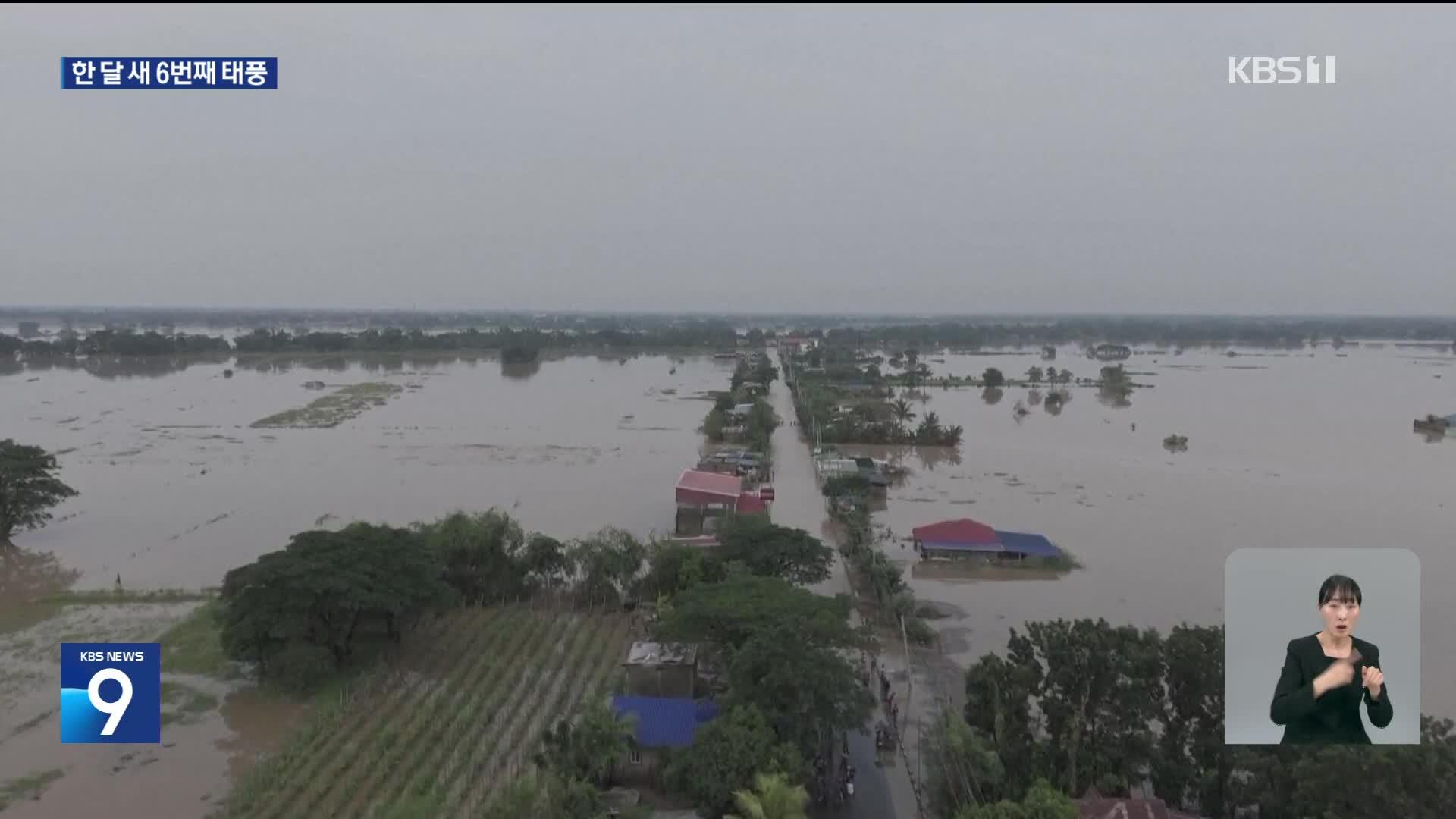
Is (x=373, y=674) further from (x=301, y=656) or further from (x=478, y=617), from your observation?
(x=478, y=617)

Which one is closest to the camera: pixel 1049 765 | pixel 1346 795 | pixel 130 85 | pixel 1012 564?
pixel 1346 795

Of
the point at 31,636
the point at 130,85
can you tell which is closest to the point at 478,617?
the point at 31,636

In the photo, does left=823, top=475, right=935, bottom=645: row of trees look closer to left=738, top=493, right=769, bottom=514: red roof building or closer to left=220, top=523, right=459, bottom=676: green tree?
left=738, top=493, right=769, bottom=514: red roof building

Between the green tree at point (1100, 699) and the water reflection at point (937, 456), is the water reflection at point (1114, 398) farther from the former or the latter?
the green tree at point (1100, 699)

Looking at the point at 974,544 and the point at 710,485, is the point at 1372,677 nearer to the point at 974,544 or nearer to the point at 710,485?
the point at 974,544

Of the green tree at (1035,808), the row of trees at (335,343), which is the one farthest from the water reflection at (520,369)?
the green tree at (1035,808)

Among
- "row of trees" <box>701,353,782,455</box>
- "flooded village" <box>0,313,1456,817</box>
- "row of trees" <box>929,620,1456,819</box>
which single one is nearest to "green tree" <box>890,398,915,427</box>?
"flooded village" <box>0,313,1456,817</box>
